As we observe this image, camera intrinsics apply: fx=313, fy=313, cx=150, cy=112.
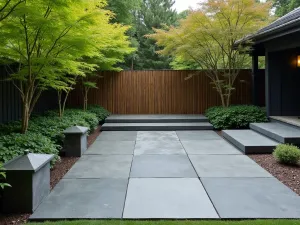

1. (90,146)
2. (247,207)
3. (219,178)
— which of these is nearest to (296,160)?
(219,178)

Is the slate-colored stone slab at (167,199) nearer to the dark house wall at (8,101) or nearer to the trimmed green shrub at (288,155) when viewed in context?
the trimmed green shrub at (288,155)

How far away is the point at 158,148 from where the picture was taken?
714cm

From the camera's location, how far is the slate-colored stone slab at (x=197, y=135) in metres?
8.39

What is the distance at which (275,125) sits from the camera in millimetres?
8312

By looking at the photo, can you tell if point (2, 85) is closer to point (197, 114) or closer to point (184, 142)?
point (184, 142)

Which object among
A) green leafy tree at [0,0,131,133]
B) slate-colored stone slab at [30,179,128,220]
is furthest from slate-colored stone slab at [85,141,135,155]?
slate-colored stone slab at [30,179,128,220]

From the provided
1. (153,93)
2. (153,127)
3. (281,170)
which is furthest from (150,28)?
(281,170)

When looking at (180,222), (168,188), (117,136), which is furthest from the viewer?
(117,136)

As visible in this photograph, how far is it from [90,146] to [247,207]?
4.63 meters

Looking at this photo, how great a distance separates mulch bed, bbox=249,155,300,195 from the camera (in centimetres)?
452

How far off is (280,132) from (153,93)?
6.31 m

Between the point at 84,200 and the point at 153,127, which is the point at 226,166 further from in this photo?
the point at 153,127

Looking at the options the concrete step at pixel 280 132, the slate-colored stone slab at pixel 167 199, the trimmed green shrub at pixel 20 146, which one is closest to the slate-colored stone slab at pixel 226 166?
the slate-colored stone slab at pixel 167 199

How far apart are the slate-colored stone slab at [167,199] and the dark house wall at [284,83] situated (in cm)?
575
